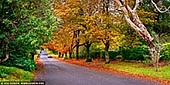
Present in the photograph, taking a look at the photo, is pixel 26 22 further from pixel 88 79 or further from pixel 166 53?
pixel 166 53

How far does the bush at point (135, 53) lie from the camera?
3162 centimetres

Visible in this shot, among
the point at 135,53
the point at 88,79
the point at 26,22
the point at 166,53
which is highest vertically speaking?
the point at 26,22

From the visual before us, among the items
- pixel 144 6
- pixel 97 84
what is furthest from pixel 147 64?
pixel 97 84

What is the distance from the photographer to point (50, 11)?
51.0 ft

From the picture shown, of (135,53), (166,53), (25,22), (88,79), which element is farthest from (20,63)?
(135,53)

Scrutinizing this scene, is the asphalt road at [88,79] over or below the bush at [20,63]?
below

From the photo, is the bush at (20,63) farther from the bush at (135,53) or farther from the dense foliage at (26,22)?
the bush at (135,53)

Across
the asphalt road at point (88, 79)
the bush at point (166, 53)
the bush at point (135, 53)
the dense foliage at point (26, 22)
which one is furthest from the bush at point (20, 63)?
the bush at point (166, 53)

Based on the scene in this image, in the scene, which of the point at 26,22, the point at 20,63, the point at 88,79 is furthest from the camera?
the point at 20,63

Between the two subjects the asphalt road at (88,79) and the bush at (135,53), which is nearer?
the asphalt road at (88,79)

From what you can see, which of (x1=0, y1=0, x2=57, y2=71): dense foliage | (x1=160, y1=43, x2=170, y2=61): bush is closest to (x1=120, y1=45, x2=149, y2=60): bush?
(x1=160, y1=43, x2=170, y2=61): bush

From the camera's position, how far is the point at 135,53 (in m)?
33.3

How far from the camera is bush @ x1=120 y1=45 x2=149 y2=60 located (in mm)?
31625

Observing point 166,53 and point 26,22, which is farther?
point 166,53
